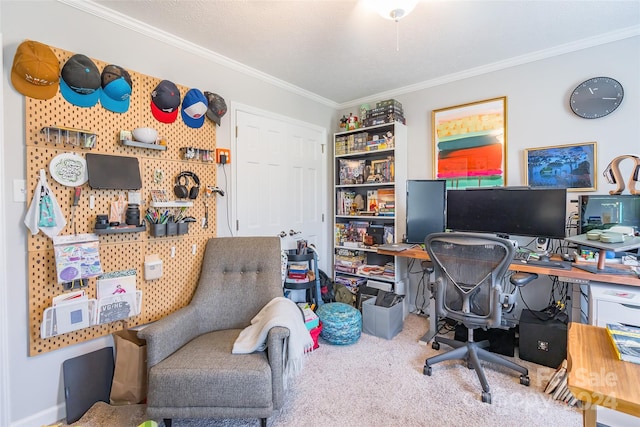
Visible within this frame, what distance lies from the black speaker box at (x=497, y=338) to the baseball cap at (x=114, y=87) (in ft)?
10.3

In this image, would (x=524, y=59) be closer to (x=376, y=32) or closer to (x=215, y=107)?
(x=376, y=32)

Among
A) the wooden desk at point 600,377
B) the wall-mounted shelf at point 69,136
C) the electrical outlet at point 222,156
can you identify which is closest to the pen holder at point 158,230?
the wall-mounted shelf at point 69,136

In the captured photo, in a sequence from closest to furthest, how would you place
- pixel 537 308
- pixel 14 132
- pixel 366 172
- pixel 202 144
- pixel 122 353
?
pixel 14 132 → pixel 122 353 → pixel 202 144 → pixel 537 308 → pixel 366 172

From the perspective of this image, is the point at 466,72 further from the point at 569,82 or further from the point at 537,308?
the point at 537,308

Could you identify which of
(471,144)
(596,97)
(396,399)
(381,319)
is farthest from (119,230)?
(596,97)

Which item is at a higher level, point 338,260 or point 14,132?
point 14,132

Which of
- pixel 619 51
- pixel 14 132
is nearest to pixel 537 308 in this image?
pixel 619 51

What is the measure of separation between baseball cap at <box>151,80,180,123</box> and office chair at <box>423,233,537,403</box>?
2.05 metres

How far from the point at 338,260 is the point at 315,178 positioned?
1.02m

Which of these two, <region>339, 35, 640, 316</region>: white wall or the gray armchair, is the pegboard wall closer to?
the gray armchair

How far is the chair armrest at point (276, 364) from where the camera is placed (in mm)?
1537

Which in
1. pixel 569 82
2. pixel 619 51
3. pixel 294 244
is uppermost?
pixel 619 51

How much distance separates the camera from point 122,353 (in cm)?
175

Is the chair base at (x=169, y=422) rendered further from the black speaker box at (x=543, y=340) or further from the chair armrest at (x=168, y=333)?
the black speaker box at (x=543, y=340)
